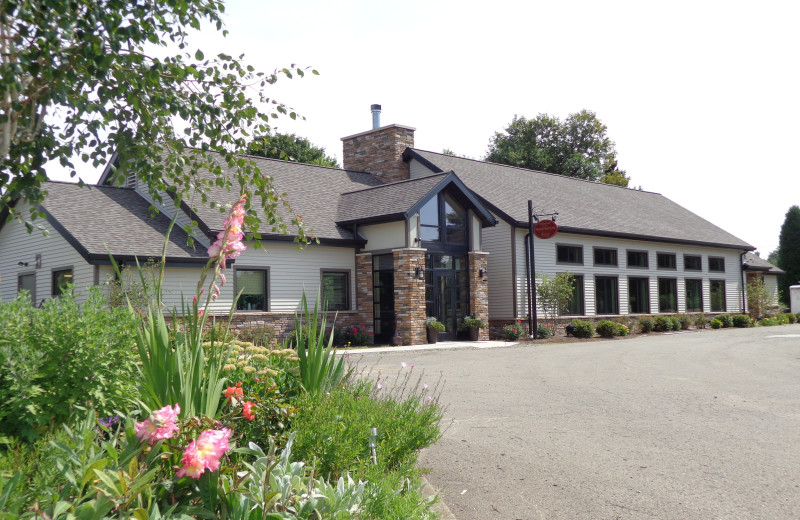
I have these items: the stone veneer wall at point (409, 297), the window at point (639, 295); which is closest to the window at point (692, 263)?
the window at point (639, 295)

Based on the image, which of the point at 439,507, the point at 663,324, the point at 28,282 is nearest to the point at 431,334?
the point at 28,282

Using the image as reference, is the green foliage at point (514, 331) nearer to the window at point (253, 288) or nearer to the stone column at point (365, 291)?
the stone column at point (365, 291)

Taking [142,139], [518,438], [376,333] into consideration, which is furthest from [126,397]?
[376,333]

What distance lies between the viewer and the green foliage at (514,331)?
938 inches

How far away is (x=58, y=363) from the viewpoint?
4.31 m

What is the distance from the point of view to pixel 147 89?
534 centimetres

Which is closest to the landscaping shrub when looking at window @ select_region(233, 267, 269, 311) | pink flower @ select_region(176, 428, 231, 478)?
window @ select_region(233, 267, 269, 311)

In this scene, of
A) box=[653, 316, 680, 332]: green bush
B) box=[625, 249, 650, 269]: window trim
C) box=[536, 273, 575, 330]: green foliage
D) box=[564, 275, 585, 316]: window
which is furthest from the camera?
box=[625, 249, 650, 269]: window trim

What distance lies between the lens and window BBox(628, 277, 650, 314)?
1154 inches

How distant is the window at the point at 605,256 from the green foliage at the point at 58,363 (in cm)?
2528

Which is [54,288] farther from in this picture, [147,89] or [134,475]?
[134,475]

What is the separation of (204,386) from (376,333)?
18585 millimetres

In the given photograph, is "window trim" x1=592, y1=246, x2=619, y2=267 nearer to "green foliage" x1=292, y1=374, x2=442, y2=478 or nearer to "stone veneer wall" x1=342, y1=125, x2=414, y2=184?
"stone veneer wall" x1=342, y1=125, x2=414, y2=184

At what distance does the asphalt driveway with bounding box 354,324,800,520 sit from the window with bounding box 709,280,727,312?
21716 millimetres
